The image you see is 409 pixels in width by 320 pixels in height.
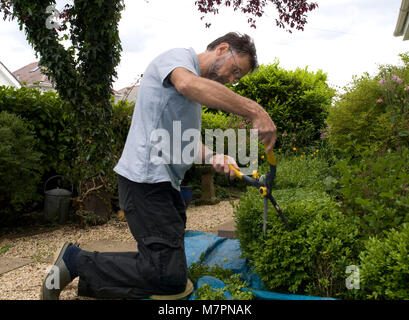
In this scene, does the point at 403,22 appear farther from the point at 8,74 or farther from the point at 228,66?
the point at 8,74

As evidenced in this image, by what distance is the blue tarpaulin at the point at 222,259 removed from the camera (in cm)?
235

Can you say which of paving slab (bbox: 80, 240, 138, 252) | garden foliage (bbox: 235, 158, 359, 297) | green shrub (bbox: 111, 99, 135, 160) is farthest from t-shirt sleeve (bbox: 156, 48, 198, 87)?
green shrub (bbox: 111, 99, 135, 160)

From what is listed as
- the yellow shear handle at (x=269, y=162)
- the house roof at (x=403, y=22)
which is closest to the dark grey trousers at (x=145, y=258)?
the yellow shear handle at (x=269, y=162)

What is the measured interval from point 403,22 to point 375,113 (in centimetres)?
323

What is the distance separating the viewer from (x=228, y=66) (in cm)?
227

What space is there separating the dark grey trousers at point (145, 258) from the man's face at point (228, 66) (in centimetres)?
70

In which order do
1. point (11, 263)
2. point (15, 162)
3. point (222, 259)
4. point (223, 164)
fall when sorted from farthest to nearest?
1. point (15, 162)
2. point (11, 263)
3. point (222, 259)
4. point (223, 164)

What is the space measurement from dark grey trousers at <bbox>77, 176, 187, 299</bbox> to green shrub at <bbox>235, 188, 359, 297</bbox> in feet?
1.66

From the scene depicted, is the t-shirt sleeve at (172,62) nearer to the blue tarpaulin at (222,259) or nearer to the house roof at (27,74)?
the blue tarpaulin at (222,259)

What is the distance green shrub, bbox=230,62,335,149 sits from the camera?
27.2 feet

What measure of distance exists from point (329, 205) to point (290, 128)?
589 cm

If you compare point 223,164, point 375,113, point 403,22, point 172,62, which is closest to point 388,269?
point 223,164

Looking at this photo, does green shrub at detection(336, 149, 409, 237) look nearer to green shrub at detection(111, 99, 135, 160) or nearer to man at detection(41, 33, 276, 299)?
man at detection(41, 33, 276, 299)

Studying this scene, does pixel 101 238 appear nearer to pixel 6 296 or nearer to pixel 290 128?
pixel 6 296
